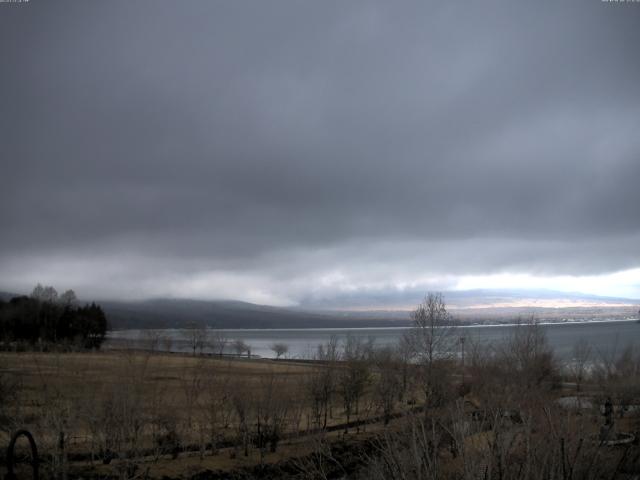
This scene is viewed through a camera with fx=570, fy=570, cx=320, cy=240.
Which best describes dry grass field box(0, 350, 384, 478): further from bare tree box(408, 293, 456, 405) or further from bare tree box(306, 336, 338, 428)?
bare tree box(408, 293, 456, 405)

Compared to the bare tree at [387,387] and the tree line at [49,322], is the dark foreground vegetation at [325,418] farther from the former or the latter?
the tree line at [49,322]

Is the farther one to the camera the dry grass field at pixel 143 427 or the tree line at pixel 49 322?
the tree line at pixel 49 322

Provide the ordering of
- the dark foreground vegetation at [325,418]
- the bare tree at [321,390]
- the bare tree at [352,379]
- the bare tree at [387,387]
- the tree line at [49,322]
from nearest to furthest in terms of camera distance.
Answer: the dark foreground vegetation at [325,418]
the bare tree at [321,390]
the bare tree at [387,387]
the bare tree at [352,379]
the tree line at [49,322]

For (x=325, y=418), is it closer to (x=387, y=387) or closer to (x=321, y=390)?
(x=321, y=390)

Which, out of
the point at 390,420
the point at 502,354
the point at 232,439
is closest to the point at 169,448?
the point at 232,439

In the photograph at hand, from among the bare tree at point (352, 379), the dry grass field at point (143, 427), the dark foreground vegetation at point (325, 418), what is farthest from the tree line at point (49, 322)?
the dry grass field at point (143, 427)

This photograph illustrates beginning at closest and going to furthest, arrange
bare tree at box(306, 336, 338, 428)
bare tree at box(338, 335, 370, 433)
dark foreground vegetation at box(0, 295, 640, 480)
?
dark foreground vegetation at box(0, 295, 640, 480) < bare tree at box(306, 336, 338, 428) < bare tree at box(338, 335, 370, 433)

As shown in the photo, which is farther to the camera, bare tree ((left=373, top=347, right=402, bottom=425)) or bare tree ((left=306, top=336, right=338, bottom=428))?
bare tree ((left=373, top=347, right=402, bottom=425))

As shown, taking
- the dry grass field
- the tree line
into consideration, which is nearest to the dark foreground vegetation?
the dry grass field

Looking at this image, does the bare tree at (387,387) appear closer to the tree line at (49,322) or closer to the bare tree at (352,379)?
the bare tree at (352,379)

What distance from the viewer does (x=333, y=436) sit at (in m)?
35.7

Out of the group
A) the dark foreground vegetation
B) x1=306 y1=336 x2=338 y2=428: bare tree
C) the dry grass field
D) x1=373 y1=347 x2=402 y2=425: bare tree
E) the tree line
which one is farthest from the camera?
the tree line

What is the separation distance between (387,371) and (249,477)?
18273mm

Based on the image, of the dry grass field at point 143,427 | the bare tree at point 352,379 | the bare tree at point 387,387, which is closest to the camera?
the dry grass field at point 143,427
